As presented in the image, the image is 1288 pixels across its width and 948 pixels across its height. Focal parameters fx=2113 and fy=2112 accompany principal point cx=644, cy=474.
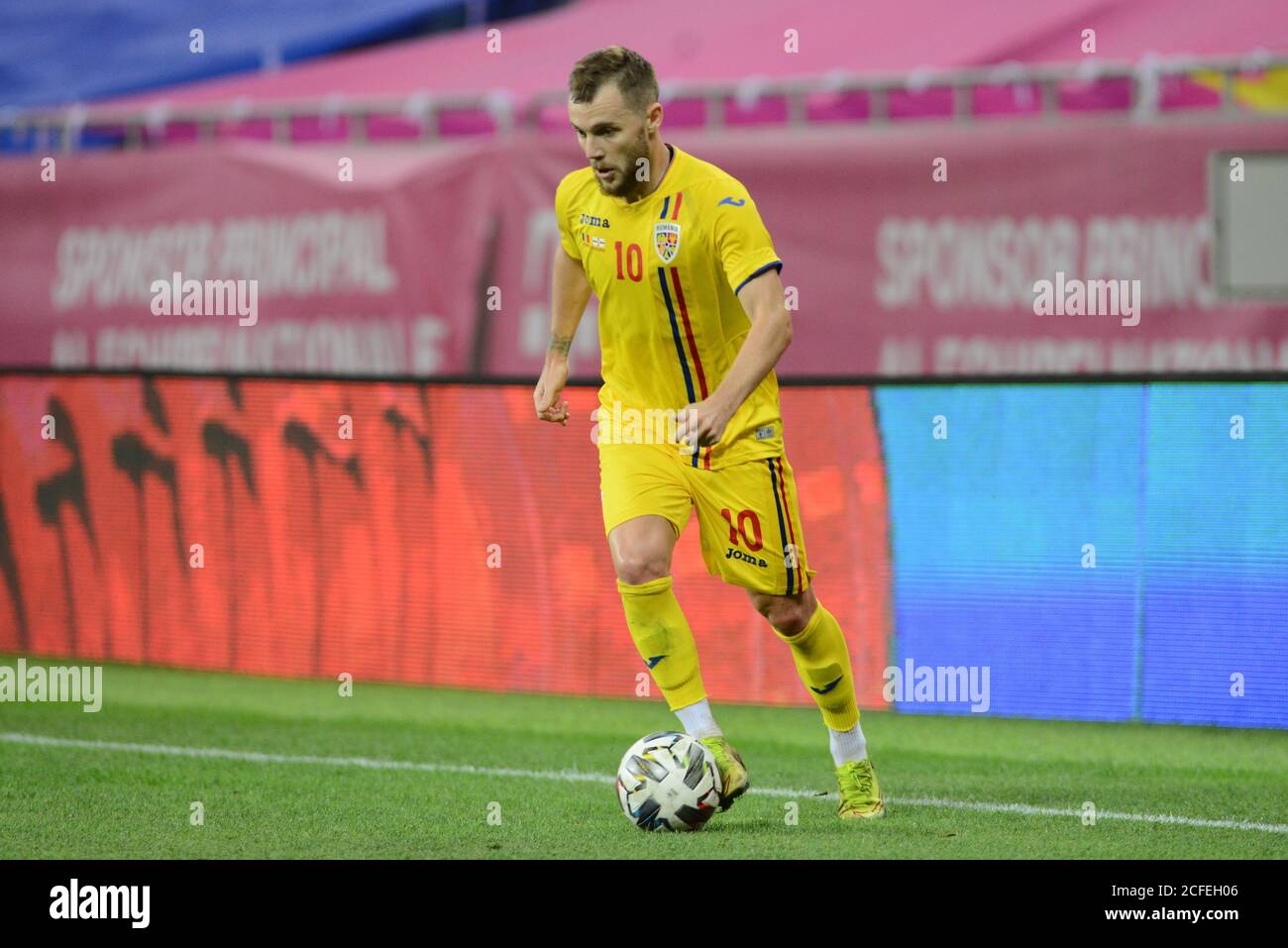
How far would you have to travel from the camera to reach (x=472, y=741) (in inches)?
343

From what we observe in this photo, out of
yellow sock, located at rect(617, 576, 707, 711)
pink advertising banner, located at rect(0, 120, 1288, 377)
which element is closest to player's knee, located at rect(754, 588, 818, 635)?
yellow sock, located at rect(617, 576, 707, 711)

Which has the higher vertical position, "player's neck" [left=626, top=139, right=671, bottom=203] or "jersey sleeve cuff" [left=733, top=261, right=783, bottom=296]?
"player's neck" [left=626, top=139, right=671, bottom=203]

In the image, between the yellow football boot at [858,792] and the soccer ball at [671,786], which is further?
the yellow football boot at [858,792]

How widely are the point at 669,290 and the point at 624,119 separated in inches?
22.2

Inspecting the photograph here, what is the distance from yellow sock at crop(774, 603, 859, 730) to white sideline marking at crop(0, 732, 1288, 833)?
0.45m

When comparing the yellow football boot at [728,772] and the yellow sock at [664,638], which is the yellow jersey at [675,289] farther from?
the yellow football boot at [728,772]

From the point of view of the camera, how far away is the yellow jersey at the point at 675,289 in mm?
6469

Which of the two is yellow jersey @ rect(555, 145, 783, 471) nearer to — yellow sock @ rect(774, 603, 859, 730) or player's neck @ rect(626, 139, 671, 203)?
player's neck @ rect(626, 139, 671, 203)

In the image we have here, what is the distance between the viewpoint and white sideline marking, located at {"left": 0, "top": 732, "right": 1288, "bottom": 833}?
6.74m

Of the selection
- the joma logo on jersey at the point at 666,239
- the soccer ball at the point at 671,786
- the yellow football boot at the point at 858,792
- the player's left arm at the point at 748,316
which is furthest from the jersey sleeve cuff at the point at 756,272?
the yellow football boot at the point at 858,792

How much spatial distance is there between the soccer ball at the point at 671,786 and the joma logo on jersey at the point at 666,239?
1.48 metres

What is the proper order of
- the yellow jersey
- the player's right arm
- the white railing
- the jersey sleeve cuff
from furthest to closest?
the white railing < the player's right arm < the yellow jersey < the jersey sleeve cuff

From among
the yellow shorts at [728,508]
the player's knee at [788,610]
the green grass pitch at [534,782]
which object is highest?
the yellow shorts at [728,508]

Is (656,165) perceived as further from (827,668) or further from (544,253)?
(544,253)
